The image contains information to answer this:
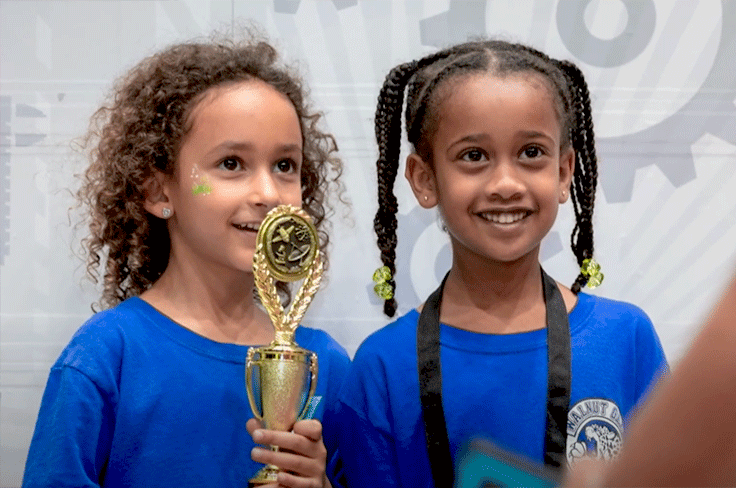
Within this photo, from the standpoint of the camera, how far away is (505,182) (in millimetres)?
1690

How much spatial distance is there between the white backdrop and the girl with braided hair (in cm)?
46

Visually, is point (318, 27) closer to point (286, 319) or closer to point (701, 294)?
point (286, 319)

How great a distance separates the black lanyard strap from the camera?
5.46 feet

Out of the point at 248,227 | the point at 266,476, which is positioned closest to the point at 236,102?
the point at 248,227

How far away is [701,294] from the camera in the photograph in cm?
228

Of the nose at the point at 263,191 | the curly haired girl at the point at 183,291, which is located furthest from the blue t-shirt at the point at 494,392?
the nose at the point at 263,191

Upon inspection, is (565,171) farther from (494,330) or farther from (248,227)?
(248,227)

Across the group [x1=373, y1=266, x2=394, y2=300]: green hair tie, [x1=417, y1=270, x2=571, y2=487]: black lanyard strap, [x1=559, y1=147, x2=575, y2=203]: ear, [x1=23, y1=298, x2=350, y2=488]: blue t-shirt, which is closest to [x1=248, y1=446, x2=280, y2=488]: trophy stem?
[x1=23, y1=298, x2=350, y2=488]: blue t-shirt

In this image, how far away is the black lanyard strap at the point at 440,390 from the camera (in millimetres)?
1663

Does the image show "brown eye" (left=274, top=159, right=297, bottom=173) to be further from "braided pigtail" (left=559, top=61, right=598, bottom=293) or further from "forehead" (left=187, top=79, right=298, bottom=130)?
"braided pigtail" (left=559, top=61, right=598, bottom=293)

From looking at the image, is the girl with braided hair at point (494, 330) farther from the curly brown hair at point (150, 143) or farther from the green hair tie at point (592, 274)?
the curly brown hair at point (150, 143)

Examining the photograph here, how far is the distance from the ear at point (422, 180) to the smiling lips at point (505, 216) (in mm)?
137

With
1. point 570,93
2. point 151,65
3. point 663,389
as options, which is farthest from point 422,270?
point 663,389

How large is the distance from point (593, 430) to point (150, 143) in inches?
41.4
